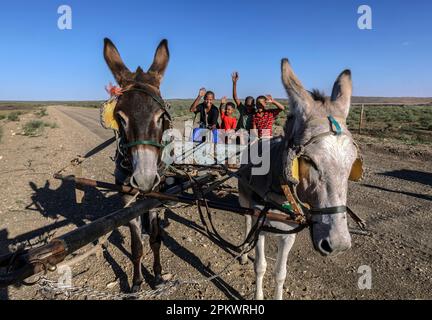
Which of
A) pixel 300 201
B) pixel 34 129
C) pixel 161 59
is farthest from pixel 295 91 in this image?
pixel 34 129

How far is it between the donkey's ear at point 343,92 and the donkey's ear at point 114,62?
232 centimetres

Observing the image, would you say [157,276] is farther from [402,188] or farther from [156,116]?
[402,188]

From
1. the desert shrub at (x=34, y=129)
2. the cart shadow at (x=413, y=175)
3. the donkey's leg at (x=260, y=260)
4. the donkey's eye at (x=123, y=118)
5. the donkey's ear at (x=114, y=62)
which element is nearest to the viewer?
the donkey's eye at (x=123, y=118)

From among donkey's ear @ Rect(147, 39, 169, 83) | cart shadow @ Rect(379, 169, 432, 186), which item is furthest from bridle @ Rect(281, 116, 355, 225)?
cart shadow @ Rect(379, 169, 432, 186)

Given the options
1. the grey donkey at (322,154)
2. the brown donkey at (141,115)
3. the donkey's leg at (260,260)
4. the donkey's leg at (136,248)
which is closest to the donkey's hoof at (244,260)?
the donkey's leg at (260,260)

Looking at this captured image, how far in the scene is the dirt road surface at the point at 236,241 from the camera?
14.8ft

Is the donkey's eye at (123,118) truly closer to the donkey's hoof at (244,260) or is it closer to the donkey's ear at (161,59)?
the donkey's ear at (161,59)

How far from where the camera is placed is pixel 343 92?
9.03 ft

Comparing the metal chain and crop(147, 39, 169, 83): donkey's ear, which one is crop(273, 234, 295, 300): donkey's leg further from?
crop(147, 39, 169, 83): donkey's ear

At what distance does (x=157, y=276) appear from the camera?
466cm
